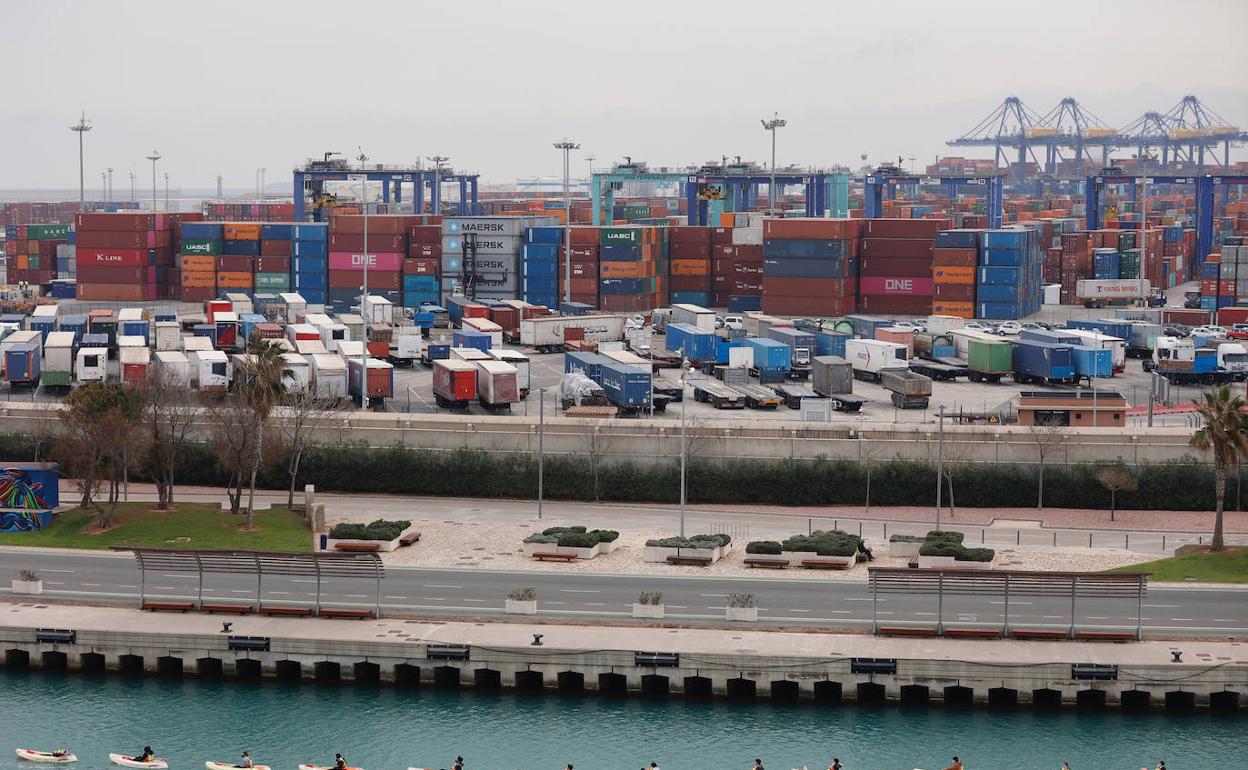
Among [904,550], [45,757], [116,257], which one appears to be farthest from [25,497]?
[116,257]

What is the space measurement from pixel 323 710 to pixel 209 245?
331ft

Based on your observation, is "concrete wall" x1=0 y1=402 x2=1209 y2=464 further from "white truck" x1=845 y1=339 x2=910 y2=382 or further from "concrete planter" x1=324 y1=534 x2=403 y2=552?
"white truck" x1=845 y1=339 x2=910 y2=382

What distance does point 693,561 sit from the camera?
62.0m

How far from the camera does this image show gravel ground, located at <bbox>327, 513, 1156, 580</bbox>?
60.9m

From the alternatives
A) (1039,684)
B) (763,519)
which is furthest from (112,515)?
(1039,684)

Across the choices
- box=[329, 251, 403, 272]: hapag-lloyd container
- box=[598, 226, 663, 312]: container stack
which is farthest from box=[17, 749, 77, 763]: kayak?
box=[329, 251, 403, 272]: hapag-lloyd container

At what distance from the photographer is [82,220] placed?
481ft

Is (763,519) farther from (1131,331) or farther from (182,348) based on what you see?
(1131,331)

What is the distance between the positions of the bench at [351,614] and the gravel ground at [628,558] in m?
7.65

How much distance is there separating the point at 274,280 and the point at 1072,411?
8090cm

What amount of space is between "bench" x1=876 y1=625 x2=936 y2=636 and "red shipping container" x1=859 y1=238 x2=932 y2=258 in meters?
92.9

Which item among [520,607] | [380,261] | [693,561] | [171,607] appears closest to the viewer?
[520,607]

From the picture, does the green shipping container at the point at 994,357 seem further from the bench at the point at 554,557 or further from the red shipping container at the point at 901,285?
the bench at the point at 554,557

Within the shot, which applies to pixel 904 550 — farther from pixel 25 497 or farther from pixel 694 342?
pixel 694 342
